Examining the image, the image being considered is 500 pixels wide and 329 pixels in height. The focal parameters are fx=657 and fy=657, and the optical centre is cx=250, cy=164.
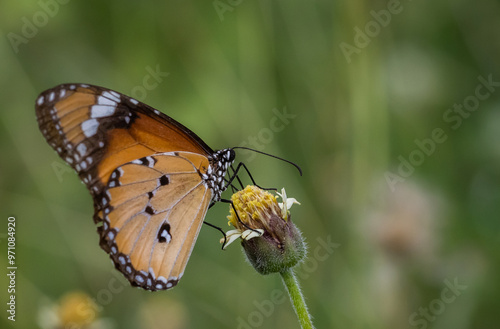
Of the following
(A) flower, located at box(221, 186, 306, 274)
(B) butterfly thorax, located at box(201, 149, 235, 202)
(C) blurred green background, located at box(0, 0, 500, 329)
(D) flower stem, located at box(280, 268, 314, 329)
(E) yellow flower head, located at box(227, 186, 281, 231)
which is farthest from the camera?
(C) blurred green background, located at box(0, 0, 500, 329)

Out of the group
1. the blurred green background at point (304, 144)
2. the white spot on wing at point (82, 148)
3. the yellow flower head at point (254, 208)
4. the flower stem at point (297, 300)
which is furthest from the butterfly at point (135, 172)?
the blurred green background at point (304, 144)

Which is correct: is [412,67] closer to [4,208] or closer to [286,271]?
[286,271]

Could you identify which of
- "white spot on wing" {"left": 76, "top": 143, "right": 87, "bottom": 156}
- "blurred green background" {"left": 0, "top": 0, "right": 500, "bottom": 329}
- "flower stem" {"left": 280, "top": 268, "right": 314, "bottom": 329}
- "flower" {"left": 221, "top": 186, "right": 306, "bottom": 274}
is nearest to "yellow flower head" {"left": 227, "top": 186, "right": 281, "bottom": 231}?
"flower" {"left": 221, "top": 186, "right": 306, "bottom": 274}

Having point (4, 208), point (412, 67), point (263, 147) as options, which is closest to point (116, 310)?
point (4, 208)

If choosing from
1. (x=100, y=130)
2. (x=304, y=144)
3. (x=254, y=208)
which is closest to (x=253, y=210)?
(x=254, y=208)

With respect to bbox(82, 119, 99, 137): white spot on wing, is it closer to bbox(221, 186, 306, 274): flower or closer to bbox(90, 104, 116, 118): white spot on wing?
bbox(90, 104, 116, 118): white spot on wing

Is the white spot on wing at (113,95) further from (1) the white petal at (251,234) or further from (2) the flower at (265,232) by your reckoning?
(1) the white petal at (251,234)

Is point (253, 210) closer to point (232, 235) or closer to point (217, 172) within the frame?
point (232, 235)
